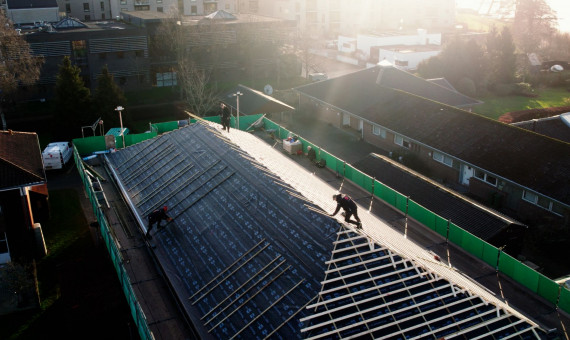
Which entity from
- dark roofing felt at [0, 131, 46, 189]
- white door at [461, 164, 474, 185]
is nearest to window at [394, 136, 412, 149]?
white door at [461, 164, 474, 185]

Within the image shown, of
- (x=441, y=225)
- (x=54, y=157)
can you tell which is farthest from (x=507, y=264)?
(x=54, y=157)

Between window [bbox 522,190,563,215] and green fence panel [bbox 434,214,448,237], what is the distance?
7.80 m

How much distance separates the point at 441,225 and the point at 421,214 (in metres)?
1.46

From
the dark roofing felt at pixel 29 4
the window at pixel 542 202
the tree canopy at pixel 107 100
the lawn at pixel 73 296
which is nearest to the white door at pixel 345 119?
the tree canopy at pixel 107 100

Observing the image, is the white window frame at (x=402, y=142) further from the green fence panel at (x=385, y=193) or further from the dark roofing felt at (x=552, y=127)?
the green fence panel at (x=385, y=193)

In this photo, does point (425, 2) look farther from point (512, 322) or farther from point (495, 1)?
point (512, 322)

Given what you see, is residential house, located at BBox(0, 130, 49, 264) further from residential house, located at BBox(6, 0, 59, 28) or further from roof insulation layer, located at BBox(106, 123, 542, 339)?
residential house, located at BBox(6, 0, 59, 28)

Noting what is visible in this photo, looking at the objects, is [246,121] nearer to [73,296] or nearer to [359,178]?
[359,178]

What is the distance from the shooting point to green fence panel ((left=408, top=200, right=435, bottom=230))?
26.5 meters

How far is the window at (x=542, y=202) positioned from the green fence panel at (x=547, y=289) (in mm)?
9568

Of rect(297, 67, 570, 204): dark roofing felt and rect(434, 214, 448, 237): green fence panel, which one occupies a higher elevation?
rect(297, 67, 570, 204): dark roofing felt

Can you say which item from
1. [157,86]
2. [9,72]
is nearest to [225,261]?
[9,72]

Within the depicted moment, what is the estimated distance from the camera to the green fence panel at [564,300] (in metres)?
20.3

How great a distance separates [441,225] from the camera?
25891mm
